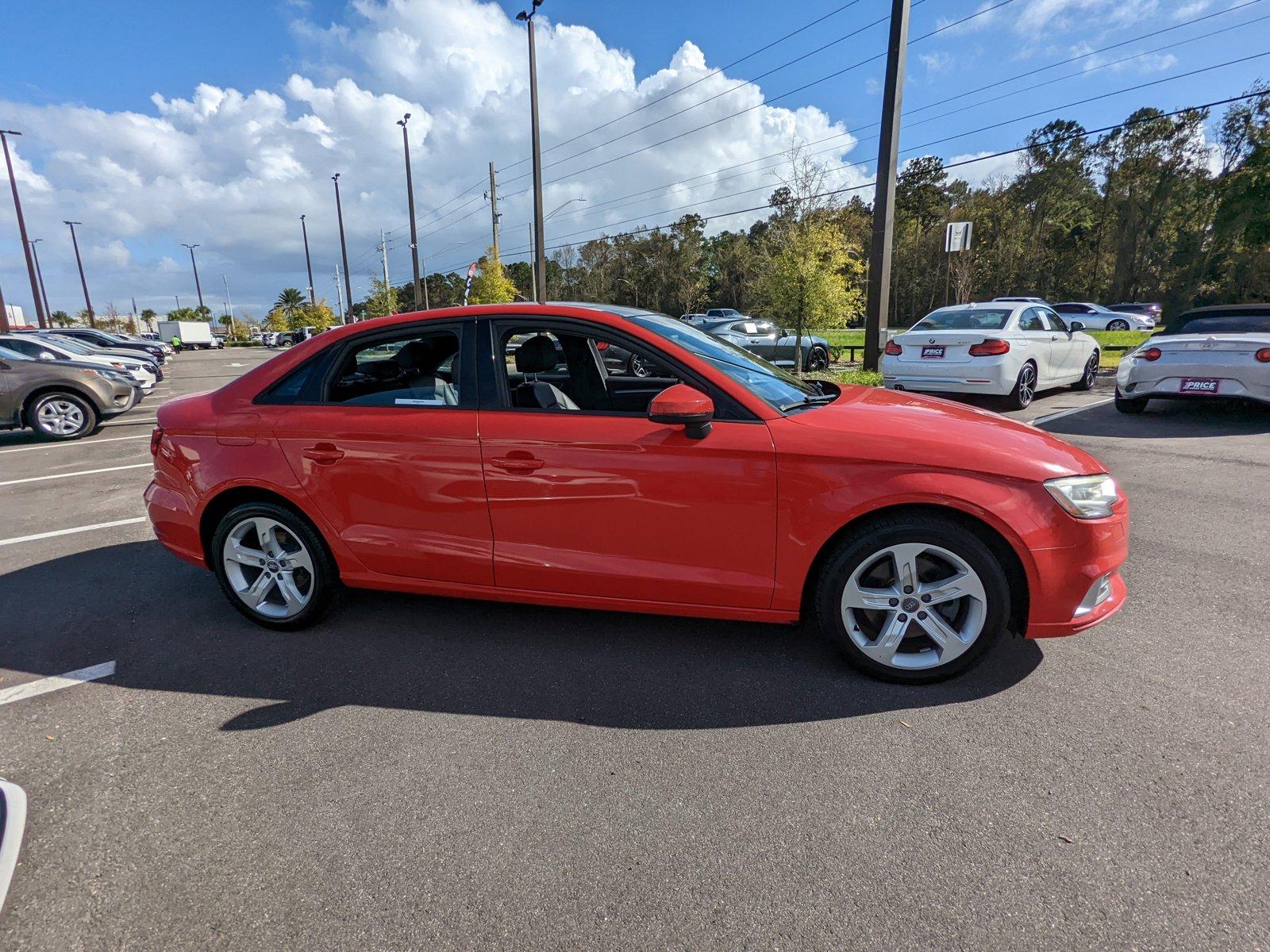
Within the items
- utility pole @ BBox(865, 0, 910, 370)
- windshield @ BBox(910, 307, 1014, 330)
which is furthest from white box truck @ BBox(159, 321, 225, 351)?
windshield @ BBox(910, 307, 1014, 330)

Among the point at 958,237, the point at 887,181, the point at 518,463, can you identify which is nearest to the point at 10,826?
the point at 518,463

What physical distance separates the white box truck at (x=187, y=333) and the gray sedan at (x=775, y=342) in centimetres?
6578

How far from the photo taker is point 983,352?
930 cm

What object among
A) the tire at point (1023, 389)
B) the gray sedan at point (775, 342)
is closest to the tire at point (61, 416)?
the gray sedan at point (775, 342)

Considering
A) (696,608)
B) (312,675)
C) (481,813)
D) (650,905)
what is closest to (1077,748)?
(696,608)

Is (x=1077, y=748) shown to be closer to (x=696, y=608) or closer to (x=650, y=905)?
(x=696, y=608)

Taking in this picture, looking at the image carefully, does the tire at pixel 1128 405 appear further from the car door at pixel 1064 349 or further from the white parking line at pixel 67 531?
the white parking line at pixel 67 531

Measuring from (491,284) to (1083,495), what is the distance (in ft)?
119

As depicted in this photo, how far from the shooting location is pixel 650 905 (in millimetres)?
1892

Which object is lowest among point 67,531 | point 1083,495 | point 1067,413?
point 67,531

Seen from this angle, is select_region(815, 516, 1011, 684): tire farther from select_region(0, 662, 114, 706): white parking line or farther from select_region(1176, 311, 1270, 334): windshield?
select_region(1176, 311, 1270, 334): windshield

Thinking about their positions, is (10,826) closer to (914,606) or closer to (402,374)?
(402,374)

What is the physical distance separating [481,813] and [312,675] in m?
1.35

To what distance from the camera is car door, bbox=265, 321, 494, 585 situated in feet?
10.5
